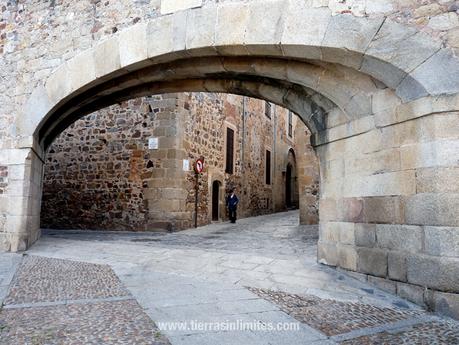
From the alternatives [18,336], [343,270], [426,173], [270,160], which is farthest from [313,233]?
[270,160]

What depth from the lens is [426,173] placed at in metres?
2.93

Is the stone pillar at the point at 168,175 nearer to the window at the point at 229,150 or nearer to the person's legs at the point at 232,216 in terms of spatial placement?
the person's legs at the point at 232,216

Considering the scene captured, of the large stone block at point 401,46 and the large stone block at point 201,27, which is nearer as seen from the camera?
the large stone block at point 401,46

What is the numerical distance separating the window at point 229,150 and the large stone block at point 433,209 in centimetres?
872

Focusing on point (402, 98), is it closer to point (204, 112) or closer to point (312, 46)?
point (312, 46)

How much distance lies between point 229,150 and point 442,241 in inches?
367

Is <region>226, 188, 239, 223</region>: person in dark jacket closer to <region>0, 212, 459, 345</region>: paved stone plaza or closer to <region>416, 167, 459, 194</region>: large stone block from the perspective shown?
<region>0, 212, 459, 345</region>: paved stone plaza

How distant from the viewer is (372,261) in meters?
3.44

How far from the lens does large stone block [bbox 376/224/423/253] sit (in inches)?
117

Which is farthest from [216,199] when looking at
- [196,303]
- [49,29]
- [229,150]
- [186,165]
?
[196,303]

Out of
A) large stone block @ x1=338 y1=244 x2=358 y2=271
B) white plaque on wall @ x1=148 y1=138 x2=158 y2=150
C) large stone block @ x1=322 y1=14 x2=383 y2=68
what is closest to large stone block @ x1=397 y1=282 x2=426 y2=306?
large stone block @ x1=338 y1=244 x2=358 y2=271

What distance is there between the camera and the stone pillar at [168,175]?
8805mm

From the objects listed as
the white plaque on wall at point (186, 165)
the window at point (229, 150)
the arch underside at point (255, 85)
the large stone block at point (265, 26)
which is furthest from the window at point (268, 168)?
the large stone block at point (265, 26)

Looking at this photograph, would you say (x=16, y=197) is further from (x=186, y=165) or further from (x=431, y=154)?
(x=431, y=154)
